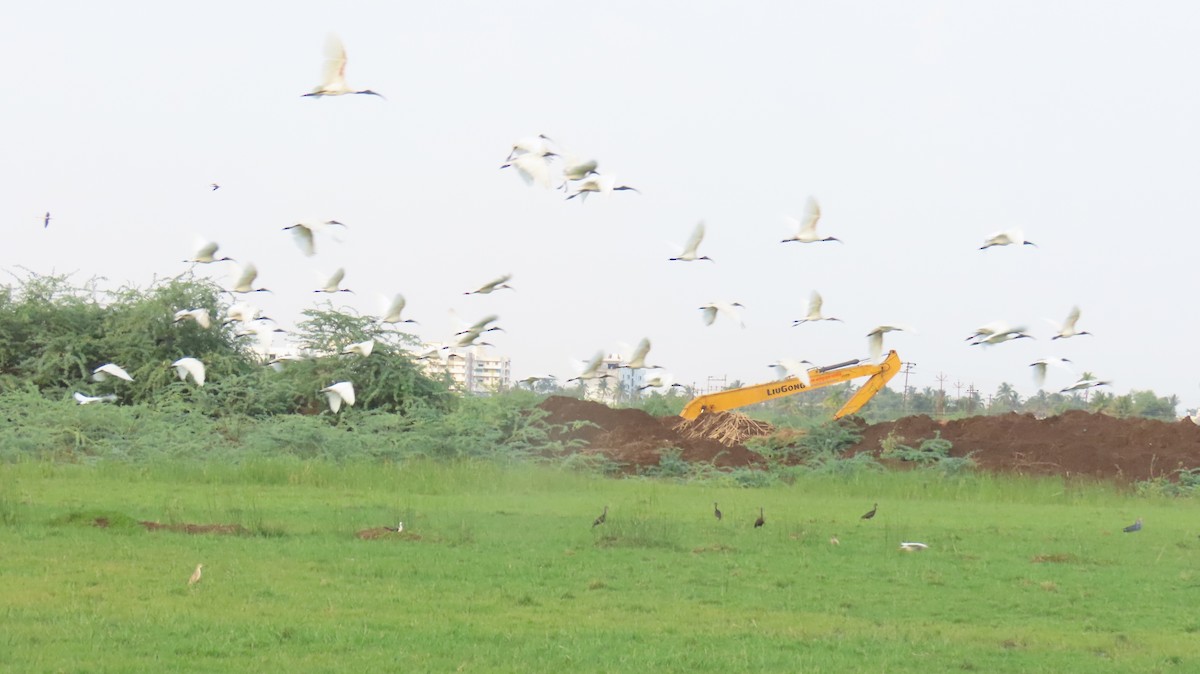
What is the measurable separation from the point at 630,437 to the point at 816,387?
5.30m

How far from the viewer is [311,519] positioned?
17.4 m

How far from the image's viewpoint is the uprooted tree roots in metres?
34.2

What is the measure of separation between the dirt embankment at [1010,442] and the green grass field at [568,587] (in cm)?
701

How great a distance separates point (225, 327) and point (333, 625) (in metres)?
29.6

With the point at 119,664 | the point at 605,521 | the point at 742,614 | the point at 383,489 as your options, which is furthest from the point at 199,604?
the point at 383,489

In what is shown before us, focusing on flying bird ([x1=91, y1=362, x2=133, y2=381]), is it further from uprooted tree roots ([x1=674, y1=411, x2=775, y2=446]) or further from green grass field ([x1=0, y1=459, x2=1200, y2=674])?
uprooted tree roots ([x1=674, y1=411, x2=775, y2=446])

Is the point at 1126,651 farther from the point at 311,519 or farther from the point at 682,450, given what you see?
the point at 682,450

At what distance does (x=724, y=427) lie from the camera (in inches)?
1367

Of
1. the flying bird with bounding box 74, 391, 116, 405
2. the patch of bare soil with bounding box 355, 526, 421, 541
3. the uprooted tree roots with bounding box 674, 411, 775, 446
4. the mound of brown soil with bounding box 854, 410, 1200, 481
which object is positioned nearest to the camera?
the patch of bare soil with bounding box 355, 526, 421, 541

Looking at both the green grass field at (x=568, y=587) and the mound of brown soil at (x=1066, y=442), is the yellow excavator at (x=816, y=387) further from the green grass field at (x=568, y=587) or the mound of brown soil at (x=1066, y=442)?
the green grass field at (x=568, y=587)

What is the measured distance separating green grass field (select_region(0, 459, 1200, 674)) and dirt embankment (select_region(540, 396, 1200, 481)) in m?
7.01

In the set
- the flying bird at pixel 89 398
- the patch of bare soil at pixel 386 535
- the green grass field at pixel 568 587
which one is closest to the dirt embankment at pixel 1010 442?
the green grass field at pixel 568 587

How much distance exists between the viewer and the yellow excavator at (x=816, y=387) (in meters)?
35.1

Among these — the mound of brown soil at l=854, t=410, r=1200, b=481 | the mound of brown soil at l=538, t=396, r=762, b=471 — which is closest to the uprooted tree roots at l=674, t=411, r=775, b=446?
the mound of brown soil at l=538, t=396, r=762, b=471
